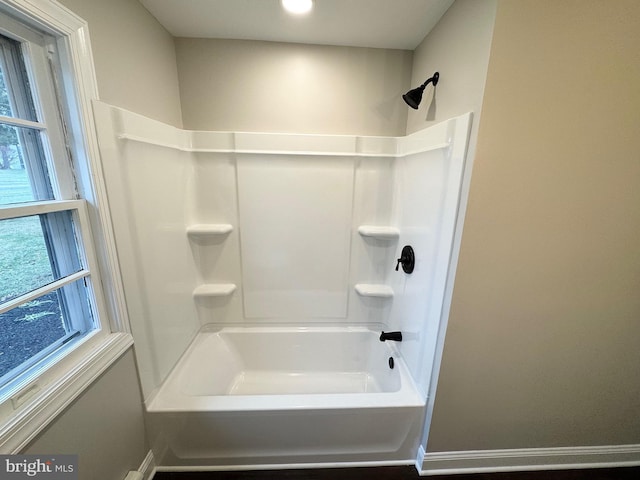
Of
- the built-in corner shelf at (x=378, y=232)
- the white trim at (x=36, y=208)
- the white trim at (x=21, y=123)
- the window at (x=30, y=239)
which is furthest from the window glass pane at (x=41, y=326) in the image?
the built-in corner shelf at (x=378, y=232)

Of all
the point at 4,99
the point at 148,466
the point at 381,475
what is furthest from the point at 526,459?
the point at 4,99

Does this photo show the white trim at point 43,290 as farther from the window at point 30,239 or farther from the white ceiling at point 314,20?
the white ceiling at point 314,20

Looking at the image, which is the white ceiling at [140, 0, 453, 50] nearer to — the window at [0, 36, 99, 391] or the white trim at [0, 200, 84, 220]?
the window at [0, 36, 99, 391]

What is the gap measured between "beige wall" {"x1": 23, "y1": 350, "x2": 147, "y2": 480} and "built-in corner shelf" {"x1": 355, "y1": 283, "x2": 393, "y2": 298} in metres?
1.39

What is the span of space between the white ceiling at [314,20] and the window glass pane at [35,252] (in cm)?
114

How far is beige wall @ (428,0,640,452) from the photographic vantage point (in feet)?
2.89

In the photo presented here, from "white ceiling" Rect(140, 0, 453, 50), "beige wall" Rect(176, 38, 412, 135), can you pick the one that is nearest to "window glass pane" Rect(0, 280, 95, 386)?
"beige wall" Rect(176, 38, 412, 135)

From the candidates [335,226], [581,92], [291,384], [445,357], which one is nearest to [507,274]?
[445,357]

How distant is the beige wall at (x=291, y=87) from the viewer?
5.22ft

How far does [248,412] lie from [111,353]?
658mm

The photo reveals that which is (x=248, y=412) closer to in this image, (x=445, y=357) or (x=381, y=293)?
(x=445, y=357)

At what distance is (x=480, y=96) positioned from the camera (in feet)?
3.03

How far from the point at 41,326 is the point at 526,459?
2.33 m

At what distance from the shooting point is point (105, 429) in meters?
1.00
